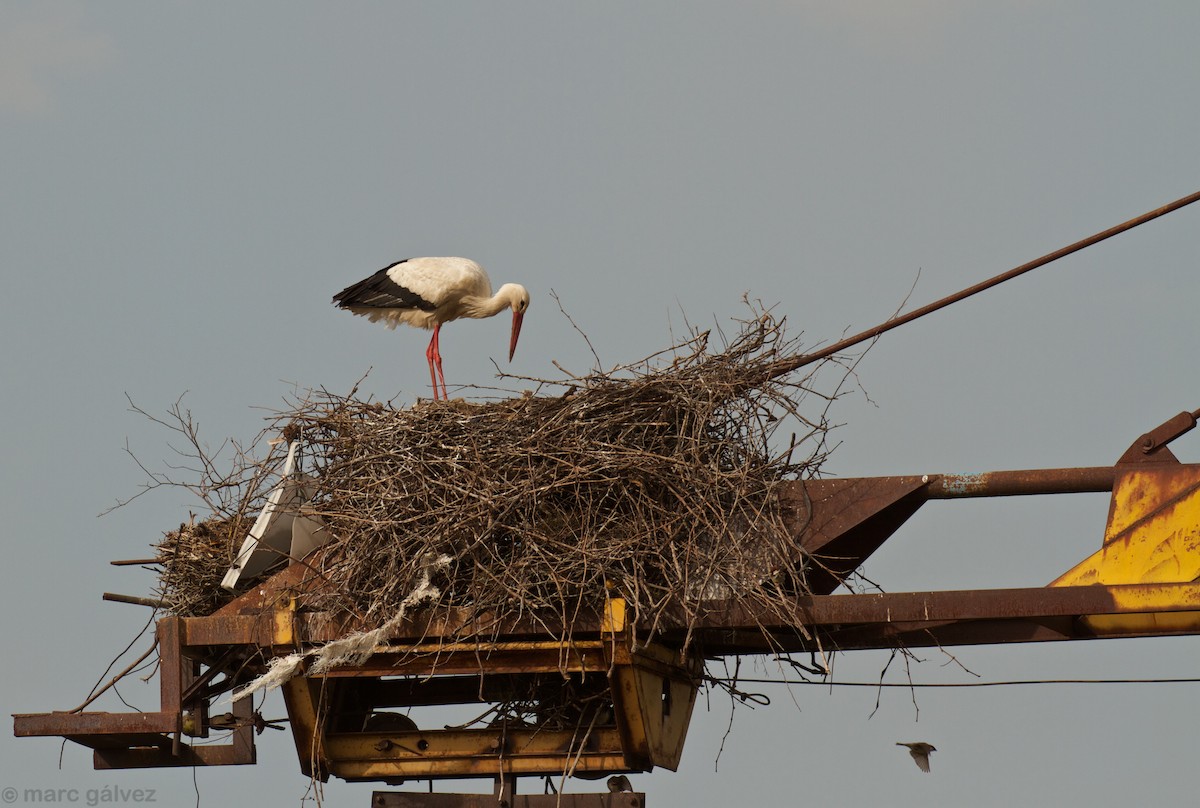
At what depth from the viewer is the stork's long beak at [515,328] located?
39.3 ft

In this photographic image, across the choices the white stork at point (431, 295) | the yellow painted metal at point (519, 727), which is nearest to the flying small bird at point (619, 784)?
the yellow painted metal at point (519, 727)

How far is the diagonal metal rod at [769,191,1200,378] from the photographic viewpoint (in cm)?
664

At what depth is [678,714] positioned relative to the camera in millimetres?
7062

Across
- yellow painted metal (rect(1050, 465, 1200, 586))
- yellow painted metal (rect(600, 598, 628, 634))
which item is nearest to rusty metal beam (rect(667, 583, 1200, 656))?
yellow painted metal (rect(1050, 465, 1200, 586))

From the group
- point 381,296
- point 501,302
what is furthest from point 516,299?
point 381,296

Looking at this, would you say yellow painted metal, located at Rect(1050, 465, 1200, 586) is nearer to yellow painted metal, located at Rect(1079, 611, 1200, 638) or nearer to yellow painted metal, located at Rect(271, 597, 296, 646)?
yellow painted metal, located at Rect(1079, 611, 1200, 638)

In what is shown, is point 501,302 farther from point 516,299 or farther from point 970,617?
point 970,617

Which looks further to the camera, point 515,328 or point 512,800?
point 515,328

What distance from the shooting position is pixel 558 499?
696 cm

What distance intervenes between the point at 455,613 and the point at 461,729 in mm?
694

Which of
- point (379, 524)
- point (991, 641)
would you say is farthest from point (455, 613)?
point (991, 641)

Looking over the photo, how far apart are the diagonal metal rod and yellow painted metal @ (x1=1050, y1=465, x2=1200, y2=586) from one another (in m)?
1.15

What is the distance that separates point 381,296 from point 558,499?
5070 mm

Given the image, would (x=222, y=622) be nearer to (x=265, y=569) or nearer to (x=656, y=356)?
(x=265, y=569)
